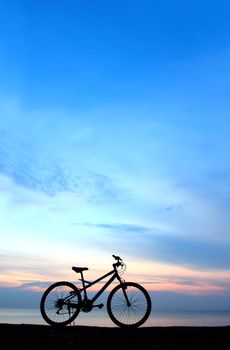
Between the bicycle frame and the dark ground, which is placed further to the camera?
the bicycle frame

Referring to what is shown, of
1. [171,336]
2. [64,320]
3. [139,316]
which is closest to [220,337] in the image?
[171,336]

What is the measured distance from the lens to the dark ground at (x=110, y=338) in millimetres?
8398

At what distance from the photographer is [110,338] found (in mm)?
9211

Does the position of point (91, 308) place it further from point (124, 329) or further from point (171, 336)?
point (171, 336)

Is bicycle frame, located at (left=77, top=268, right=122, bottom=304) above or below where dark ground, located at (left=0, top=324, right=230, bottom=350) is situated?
above

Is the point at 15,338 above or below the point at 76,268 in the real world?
below

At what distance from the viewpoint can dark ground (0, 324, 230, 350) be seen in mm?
8398

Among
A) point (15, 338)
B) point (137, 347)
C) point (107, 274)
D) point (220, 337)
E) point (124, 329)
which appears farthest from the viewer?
point (107, 274)

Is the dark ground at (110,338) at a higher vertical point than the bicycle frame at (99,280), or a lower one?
lower

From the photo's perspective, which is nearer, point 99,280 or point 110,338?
point 110,338

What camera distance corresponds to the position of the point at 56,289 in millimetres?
11633

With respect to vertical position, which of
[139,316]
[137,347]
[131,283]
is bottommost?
[137,347]

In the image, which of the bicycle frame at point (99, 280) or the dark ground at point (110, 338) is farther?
the bicycle frame at point (99, 280)

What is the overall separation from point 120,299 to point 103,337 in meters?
2.16
